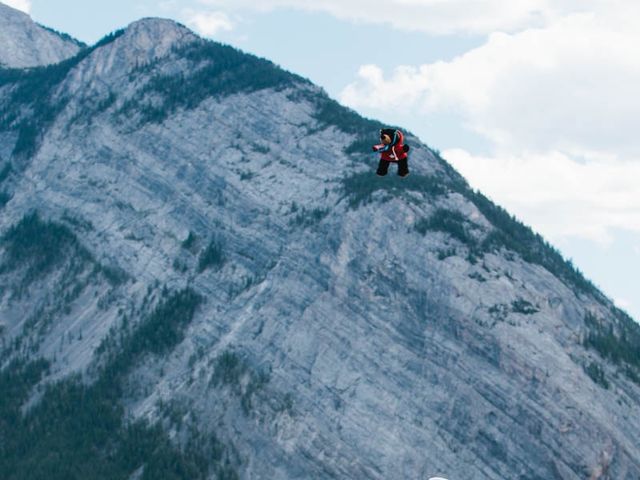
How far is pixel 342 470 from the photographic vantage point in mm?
148625

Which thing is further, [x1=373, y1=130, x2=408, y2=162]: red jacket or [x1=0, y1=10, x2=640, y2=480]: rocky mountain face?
[x1=0, y1=10, x2=640, y2=480]: rocky mountain face

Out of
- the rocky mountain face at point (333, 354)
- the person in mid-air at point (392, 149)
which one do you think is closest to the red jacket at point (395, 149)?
the person in mid-air at point (392, 149)

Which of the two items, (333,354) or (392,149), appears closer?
(392,149)

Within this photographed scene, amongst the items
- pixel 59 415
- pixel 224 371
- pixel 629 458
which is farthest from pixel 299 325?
pixel 629 458

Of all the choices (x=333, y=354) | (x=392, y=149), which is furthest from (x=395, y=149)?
(x=333, y=354)

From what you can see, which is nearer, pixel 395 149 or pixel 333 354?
pixel 395 149

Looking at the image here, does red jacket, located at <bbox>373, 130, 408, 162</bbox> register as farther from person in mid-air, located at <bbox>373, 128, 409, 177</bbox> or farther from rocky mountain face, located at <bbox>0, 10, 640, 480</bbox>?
rocky mountain face, located at <bbox>0, 10, 640, 480</bbox>

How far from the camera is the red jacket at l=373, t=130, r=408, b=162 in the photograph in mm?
54247

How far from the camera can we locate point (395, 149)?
5497 cm

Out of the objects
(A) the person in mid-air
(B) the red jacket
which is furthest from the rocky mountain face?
(B) the red jacket

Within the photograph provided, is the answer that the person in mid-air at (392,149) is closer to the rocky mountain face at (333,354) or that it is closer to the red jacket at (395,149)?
the red jacket at (395,149)

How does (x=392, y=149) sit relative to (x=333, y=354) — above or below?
above

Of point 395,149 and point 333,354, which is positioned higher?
point 395,149

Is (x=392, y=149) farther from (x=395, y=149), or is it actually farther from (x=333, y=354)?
(x=333, y=354)
